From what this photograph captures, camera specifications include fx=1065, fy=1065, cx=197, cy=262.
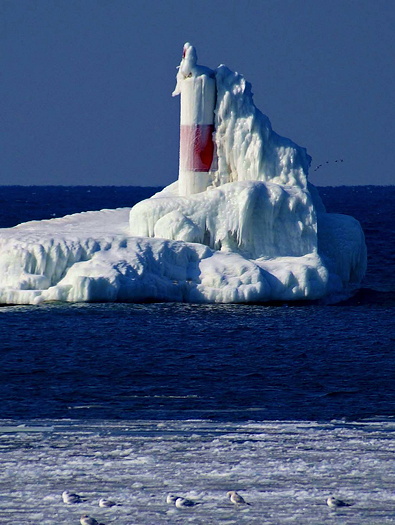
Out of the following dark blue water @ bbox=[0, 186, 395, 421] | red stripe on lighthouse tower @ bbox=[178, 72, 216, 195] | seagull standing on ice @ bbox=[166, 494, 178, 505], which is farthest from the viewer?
red stripe on lighthouse tower @ bbox=[178, 72, 216, 195]

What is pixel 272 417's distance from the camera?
54.7 feet

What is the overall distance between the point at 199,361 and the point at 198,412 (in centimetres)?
464

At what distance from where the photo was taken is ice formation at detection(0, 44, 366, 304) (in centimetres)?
2705

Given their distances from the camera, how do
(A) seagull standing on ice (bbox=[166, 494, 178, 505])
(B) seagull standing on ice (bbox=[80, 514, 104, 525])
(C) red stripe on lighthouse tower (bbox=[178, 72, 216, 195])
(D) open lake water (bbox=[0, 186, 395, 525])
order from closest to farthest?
(B) seagull standing on ice (bbox=[80, 514, 104, 525])
(A) seagull standing on ice (bbox=[166, 494, 178, 505])
(D) open lake water (bbox=[0, 186, 395, 525])
(C) red stripe on lighthouse tower (bbox=[178, 72, 216, 195])

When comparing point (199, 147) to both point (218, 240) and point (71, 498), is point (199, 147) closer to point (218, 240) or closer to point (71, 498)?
point (218, 240)

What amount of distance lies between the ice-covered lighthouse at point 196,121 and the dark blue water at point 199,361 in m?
4.82

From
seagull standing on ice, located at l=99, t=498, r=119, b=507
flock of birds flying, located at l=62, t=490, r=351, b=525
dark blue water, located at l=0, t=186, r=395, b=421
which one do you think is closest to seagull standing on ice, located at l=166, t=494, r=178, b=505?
flock of birds flying, located at l=62, t=490, r=351, b=525

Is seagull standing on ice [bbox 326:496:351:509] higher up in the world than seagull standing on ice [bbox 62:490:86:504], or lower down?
higher up

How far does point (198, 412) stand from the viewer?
17.0m

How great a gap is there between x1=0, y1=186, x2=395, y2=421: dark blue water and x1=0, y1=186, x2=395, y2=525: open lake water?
0.04 metres

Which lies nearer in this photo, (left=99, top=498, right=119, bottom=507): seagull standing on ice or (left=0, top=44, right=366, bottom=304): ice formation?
(left=99, top=498, right=119, bottom=507): seagull standing on ice

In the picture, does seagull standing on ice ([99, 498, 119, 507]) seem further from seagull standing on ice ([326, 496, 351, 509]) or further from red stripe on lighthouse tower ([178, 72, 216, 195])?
red stripe on lighthouse tower ([178, 72, 216, 195])

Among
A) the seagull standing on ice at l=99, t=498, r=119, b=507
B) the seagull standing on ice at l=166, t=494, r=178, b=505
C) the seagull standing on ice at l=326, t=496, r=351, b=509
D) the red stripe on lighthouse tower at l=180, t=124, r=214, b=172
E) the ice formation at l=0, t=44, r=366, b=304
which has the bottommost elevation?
the seagull standing on ice at l=99, t=498, r=119, b=507

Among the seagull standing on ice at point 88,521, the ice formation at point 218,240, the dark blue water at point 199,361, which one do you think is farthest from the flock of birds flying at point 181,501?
the ice formation at point 218,240
